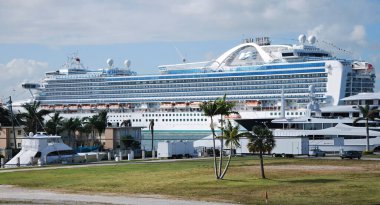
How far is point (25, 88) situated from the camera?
155500 millimetres

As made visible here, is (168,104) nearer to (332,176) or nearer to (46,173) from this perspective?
(46,173)

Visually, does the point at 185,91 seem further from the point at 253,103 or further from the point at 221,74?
the point at 253,103

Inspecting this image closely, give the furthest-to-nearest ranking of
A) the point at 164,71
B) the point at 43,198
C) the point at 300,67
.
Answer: the point at 164,71
the point at 300,67
the point at 43,198

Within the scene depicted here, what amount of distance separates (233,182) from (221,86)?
278 ft

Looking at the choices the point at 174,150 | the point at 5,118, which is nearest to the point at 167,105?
the point at 5,118

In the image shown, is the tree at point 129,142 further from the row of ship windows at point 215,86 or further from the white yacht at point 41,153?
the row of ship windows at point 215,86

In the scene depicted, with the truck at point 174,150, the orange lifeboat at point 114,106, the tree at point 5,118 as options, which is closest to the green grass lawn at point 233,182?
the truck at point 174,150

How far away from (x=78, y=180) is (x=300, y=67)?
76.6 metres

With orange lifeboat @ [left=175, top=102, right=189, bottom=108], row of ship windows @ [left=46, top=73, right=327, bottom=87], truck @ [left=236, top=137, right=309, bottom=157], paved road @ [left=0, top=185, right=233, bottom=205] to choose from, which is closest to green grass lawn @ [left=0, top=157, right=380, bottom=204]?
paved road @ [left=0, top=185, right=233, bottom=205]

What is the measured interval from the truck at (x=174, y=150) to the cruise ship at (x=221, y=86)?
29.5m

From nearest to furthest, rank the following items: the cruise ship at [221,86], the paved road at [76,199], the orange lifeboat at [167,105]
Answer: the paved road at [76,199], the cruise ship at [221,86], the orange lifeboat at [167,105]

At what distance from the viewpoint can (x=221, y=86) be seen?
411 ft

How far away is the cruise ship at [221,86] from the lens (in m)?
113

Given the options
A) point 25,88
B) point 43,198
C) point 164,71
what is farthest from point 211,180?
point 25,88
